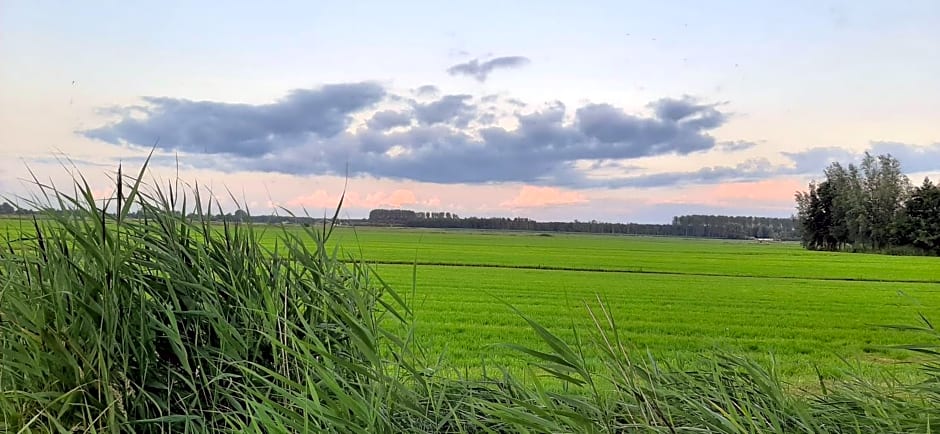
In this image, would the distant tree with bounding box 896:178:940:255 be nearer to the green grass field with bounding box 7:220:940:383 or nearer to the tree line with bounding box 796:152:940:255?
the tree line with bounding box 796:152:940:255

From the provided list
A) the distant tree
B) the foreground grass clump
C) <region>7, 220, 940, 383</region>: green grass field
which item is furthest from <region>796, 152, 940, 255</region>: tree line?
the foreground grass clump

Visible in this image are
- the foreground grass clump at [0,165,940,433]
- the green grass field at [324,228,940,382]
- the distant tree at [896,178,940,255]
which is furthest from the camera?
the distant tree at [896,178,940,255]

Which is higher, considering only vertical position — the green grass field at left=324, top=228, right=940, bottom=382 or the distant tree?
the distant tree

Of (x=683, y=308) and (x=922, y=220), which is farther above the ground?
(x=922, y=220)

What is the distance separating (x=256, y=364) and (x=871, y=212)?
99.7 metres

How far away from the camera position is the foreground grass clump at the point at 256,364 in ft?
5.60

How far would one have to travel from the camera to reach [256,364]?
1.73 metres

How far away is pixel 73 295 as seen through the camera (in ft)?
5.98

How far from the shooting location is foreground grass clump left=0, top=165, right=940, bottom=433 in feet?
5.60

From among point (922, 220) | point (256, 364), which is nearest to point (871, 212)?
point (922, 220)

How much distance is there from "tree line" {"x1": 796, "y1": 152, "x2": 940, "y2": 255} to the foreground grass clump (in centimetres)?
9170

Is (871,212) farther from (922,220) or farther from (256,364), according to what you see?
(256,364)

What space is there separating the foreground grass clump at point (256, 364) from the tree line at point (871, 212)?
91.7 m

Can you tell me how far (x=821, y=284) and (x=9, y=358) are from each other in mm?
40873
